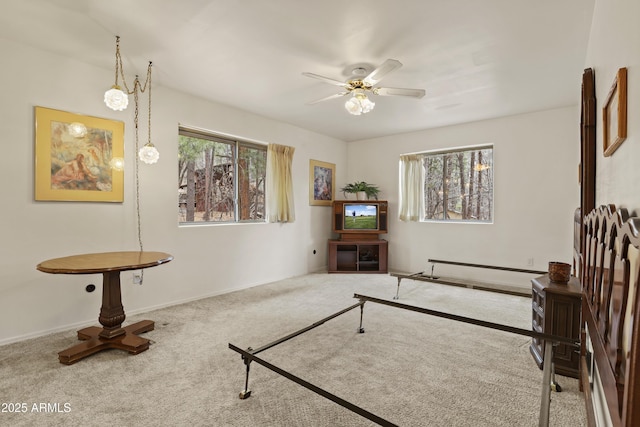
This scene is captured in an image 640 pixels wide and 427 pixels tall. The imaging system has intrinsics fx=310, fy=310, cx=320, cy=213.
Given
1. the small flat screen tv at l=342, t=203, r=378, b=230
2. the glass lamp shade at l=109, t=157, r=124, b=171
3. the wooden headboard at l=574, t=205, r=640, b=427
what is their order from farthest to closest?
the small flat screen tv at l=342, t=203, r=378, b=230 → the glass lamp shade at l=109, t=157, r=124, b=171 → the wooden headboard at l=574, t=205, r=640, b=427

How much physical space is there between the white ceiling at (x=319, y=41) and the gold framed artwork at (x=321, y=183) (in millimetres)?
2093

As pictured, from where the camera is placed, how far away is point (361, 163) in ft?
22.0

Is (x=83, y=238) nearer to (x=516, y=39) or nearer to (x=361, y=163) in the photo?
(x=516, y=39)

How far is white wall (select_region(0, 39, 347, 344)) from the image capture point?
282 centimetres

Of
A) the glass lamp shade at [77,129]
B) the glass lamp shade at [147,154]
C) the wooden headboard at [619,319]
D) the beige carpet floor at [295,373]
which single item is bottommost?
the beige carpet floor at [295,373]

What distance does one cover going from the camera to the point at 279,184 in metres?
5.23

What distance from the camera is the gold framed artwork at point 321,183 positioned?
6.00 meters

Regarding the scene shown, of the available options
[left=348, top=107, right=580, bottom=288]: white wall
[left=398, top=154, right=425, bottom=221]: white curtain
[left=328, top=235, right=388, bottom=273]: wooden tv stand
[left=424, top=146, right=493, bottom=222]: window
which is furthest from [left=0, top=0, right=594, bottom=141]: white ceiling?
[left=328, top=235, right=388, bottom=273]: wooden tv stand

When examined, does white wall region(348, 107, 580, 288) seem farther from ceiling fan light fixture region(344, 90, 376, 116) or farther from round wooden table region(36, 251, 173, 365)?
round wooden table region(36, 251, 173, 365)

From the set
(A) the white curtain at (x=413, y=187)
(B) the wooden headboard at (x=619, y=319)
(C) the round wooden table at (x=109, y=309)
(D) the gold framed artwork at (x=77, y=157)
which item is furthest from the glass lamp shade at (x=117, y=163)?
(A) the white curtain at (x=413, y=187)

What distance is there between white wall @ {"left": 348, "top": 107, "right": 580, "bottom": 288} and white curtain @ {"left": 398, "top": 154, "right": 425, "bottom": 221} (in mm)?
172

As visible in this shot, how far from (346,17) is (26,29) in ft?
8.77

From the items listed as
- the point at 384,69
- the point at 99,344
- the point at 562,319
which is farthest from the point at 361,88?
the point at 99,344

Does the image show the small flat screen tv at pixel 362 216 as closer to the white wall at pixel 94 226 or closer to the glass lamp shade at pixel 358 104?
the white wall at pixel 94 226
